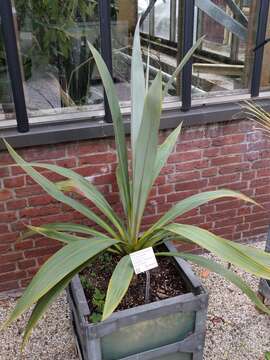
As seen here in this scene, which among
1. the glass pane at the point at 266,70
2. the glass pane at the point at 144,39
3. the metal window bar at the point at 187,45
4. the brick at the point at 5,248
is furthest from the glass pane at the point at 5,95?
the glass pane at the point at 266,70

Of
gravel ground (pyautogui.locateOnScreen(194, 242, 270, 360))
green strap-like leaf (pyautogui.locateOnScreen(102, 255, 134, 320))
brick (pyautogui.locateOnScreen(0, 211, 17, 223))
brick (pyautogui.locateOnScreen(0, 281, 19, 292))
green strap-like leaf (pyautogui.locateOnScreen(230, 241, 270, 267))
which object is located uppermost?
green strap-like leaf (pyautogui.locateOnScreen(230, 241, 270, 267))

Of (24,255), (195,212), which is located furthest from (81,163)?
(195,212)

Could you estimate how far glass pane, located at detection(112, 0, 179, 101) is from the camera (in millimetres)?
2078

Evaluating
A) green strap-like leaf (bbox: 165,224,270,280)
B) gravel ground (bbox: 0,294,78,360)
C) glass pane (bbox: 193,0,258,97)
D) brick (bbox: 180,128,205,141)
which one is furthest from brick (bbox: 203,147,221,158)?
gravel ground (bbox: 0,294,78,360)

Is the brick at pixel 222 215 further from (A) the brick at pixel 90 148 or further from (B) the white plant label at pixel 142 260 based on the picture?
(B) the white plant label at pixel 142 260

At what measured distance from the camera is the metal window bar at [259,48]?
2.24m

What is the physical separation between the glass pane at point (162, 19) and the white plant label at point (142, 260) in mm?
1275

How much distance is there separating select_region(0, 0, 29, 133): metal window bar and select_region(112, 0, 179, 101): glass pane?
0.51m

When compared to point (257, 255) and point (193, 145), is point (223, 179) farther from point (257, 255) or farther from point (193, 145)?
point (257, 255)

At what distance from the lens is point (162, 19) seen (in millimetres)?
2193

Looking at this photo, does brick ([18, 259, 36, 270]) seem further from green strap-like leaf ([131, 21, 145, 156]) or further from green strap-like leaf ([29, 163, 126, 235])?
green strap-like leaf ([131, 21, 145, 156])

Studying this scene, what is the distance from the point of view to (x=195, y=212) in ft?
8.43

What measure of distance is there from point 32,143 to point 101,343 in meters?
1.01

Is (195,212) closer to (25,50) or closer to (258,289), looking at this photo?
(258,289)
